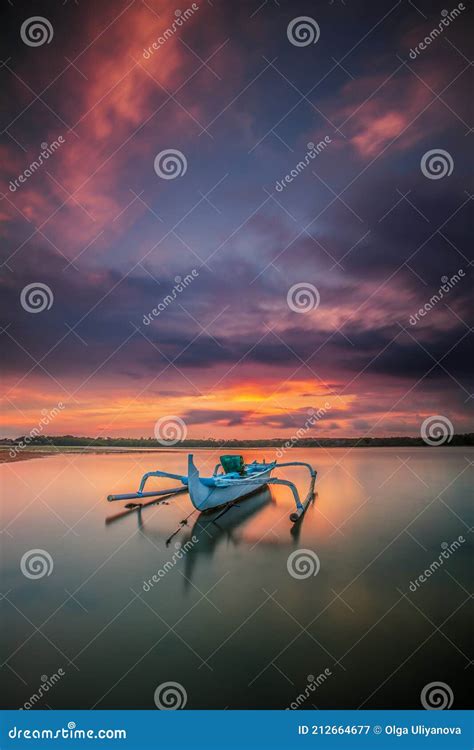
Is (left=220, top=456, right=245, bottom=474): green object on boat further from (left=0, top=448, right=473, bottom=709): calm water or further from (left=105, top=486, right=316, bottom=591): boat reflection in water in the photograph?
(left=0, top=448, right=473, bottom=709): calm water

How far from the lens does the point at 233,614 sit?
217 inches

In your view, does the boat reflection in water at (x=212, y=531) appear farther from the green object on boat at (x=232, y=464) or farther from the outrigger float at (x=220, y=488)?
the green object on boat at (x=232, y=464)

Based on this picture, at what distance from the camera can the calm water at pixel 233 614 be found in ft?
13.0

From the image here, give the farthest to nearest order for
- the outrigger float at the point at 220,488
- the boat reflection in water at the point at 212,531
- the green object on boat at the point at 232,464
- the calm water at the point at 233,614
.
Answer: the green object on boat at the point at 232,464 < the outrigger float at the point at 220,488 < the boat reflection in water at the point at 212,531 < the calm water at the point at 233,614

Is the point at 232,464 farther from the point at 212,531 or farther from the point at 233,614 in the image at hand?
the point at 233,614

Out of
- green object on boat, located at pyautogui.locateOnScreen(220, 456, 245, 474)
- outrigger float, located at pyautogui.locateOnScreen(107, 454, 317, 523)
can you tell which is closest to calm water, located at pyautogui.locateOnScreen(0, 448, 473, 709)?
outrigger float, located at pyautogui.locateOnScreen(107, 454, 317, 523)

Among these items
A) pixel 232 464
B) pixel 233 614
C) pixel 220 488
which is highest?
pixel 232 464

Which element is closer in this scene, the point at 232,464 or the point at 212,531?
the point at 212,531

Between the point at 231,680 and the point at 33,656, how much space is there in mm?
2686

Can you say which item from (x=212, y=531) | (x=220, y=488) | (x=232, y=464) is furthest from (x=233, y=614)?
(x=232, y=464)

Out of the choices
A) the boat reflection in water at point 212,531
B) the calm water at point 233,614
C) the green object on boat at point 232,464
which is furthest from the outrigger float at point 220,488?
the calm water at point 233,614

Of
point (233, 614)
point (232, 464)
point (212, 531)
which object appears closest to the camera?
point (233, 614)

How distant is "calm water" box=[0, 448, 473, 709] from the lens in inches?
156
